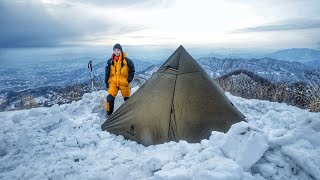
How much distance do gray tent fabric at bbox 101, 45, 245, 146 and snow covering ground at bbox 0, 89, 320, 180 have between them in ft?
1.43

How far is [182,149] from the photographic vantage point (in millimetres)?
4141

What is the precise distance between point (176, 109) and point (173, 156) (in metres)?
1.69

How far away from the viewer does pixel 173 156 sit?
399 centimetres

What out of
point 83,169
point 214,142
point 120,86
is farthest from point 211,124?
point 120,86

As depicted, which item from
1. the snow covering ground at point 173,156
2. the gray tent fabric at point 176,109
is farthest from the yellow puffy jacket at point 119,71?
the snow covering ground at point 173,156

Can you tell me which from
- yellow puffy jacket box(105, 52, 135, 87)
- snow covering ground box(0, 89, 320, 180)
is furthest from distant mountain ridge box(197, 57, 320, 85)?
snow covering ground box(0, 89, 320, 180)

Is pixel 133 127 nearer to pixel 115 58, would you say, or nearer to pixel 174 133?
pixel 174 133

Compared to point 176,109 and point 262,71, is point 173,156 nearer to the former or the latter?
point 176,109

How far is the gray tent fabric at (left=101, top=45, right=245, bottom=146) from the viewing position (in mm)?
5379

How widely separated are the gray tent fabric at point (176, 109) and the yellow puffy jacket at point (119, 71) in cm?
143

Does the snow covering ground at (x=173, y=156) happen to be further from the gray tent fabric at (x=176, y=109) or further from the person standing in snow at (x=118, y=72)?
the person standing in snow at (x=118, y=72)

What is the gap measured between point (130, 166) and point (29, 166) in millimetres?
1698

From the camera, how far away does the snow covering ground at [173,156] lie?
11.1 feet

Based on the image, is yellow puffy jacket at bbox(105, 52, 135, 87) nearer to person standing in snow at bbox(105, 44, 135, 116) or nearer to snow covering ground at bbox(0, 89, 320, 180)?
person standing in snow at bbox(105, 44, 135, 116)
